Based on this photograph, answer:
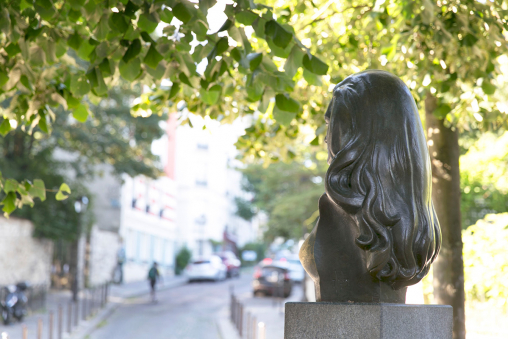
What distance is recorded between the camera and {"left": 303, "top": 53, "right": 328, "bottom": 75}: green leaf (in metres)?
3.98

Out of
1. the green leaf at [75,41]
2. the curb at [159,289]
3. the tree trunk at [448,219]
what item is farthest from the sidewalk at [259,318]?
the green leaf at [75,41]

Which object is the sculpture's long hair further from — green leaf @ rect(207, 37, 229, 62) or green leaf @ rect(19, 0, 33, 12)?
green leaf @ rect(19, 0, 33, 12)

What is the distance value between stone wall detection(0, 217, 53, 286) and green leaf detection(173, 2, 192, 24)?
16.2 m

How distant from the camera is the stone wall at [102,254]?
2577 centimetres

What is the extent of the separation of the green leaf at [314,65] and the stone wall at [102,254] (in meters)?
22.9

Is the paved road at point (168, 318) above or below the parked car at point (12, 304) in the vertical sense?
below

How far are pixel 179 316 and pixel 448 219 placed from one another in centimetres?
1303

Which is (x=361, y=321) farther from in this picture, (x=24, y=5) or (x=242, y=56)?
(x=24, y=5)

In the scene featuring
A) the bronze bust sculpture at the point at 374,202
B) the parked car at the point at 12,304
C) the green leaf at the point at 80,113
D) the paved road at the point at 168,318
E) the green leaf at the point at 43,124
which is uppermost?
the green leaf at the point at 80,113

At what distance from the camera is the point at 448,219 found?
623cm

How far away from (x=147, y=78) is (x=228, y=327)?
420 inches

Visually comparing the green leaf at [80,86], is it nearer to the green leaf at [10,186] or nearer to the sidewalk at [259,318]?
the green leaf at [10,186]

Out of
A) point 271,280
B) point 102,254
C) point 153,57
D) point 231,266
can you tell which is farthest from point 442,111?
point 231,266

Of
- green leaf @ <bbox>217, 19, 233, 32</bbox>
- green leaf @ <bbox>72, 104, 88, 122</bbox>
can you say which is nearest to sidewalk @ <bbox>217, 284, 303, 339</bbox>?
green leaf @ <bbox>72, 104, 88, 122</bbox>
